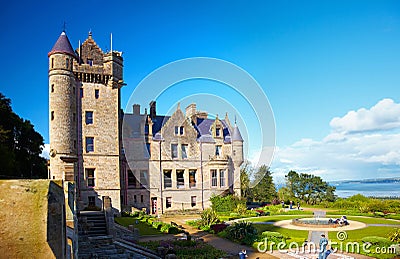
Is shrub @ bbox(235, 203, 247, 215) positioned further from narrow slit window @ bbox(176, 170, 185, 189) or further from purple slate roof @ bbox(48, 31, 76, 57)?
purple slate roof @ bbox(48, 31, 76, 57)

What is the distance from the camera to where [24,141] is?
144 ft

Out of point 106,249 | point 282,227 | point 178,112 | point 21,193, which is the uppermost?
point 178,112

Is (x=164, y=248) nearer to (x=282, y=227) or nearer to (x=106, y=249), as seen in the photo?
(x=106, y=249)

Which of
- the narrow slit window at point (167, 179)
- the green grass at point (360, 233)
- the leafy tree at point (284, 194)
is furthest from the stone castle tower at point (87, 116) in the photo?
the leafy tree at point (284, 194)

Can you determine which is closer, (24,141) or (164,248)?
(164,248)

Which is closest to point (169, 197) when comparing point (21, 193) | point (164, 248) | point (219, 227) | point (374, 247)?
point (219, 227)

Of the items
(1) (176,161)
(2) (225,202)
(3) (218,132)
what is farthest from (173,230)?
(3) (218,132)

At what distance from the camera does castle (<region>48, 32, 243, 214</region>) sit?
3105 centimetres

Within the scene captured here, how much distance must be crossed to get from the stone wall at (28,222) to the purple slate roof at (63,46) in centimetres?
3185

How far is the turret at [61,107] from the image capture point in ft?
99.1

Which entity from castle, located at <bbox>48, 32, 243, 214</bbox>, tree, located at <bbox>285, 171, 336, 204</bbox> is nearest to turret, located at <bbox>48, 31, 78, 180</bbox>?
castle, located at <bbox>48, 32, 243, 214</bbox>

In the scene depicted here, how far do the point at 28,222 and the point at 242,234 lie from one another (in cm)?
2122

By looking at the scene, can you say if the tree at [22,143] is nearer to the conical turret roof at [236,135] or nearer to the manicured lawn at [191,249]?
the manicured lawn at [191,249]

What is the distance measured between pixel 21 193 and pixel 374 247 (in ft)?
64.2
